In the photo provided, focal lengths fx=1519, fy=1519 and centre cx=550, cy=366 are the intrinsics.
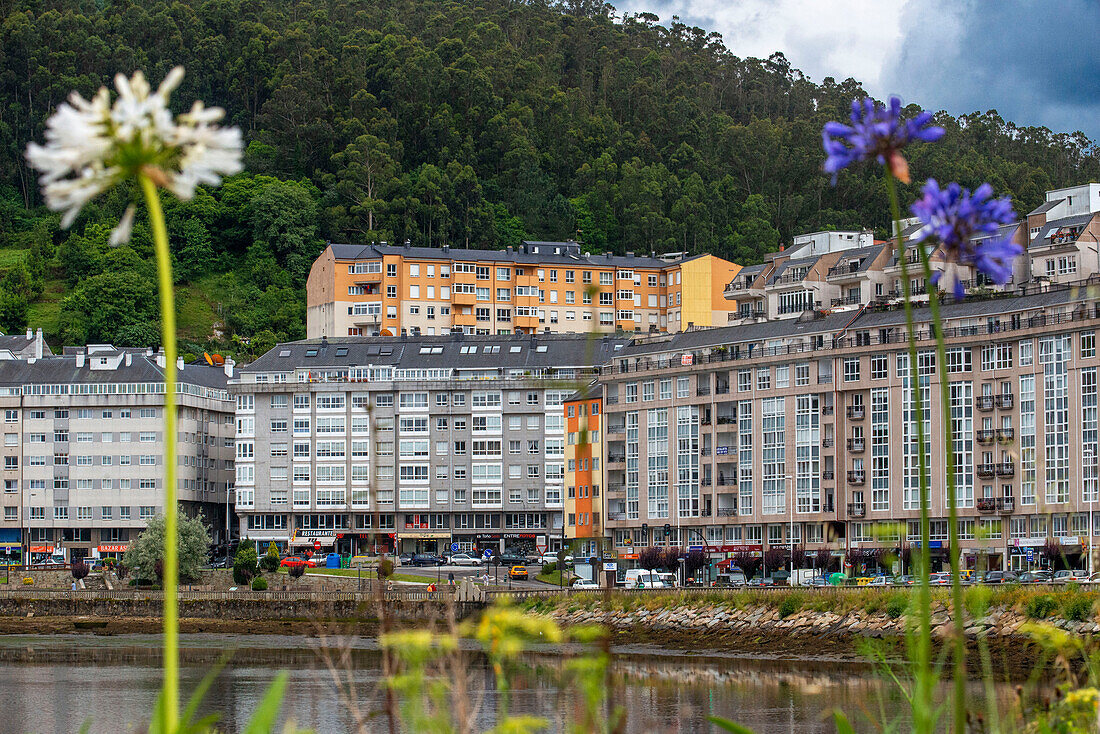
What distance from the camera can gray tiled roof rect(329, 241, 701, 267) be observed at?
135 m

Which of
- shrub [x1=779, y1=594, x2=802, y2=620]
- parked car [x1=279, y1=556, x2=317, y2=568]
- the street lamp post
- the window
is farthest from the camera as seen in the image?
parked car [x1=279, y1=556, x2=317, y2=568]

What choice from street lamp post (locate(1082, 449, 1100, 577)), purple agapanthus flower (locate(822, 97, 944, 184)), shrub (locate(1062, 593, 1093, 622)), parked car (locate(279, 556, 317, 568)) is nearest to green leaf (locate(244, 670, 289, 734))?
purple agapanthus flower (locate(822, 97, 944, 184))

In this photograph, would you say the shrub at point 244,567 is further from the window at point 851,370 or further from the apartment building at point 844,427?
the window at point 851,370

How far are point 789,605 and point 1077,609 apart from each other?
18.1m

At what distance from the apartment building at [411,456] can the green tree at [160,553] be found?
610 inches

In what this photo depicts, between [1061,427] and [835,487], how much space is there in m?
14.0

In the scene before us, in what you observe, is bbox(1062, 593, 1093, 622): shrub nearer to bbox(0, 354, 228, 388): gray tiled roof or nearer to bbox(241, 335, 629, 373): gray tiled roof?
bbox(241, 335, 629, 373): gray tiled roof

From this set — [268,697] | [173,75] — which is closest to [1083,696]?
[268,697]

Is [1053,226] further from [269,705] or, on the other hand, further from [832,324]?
[269,705]

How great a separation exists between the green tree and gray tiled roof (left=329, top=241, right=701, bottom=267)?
146ft

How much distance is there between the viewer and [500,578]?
9475cm

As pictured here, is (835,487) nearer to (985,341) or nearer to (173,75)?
(985,341)

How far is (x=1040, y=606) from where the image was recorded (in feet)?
169

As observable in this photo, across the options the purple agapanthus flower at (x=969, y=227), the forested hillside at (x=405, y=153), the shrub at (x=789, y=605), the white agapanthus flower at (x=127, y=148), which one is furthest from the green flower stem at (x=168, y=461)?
the forested hillside at (x=405, y=153)
